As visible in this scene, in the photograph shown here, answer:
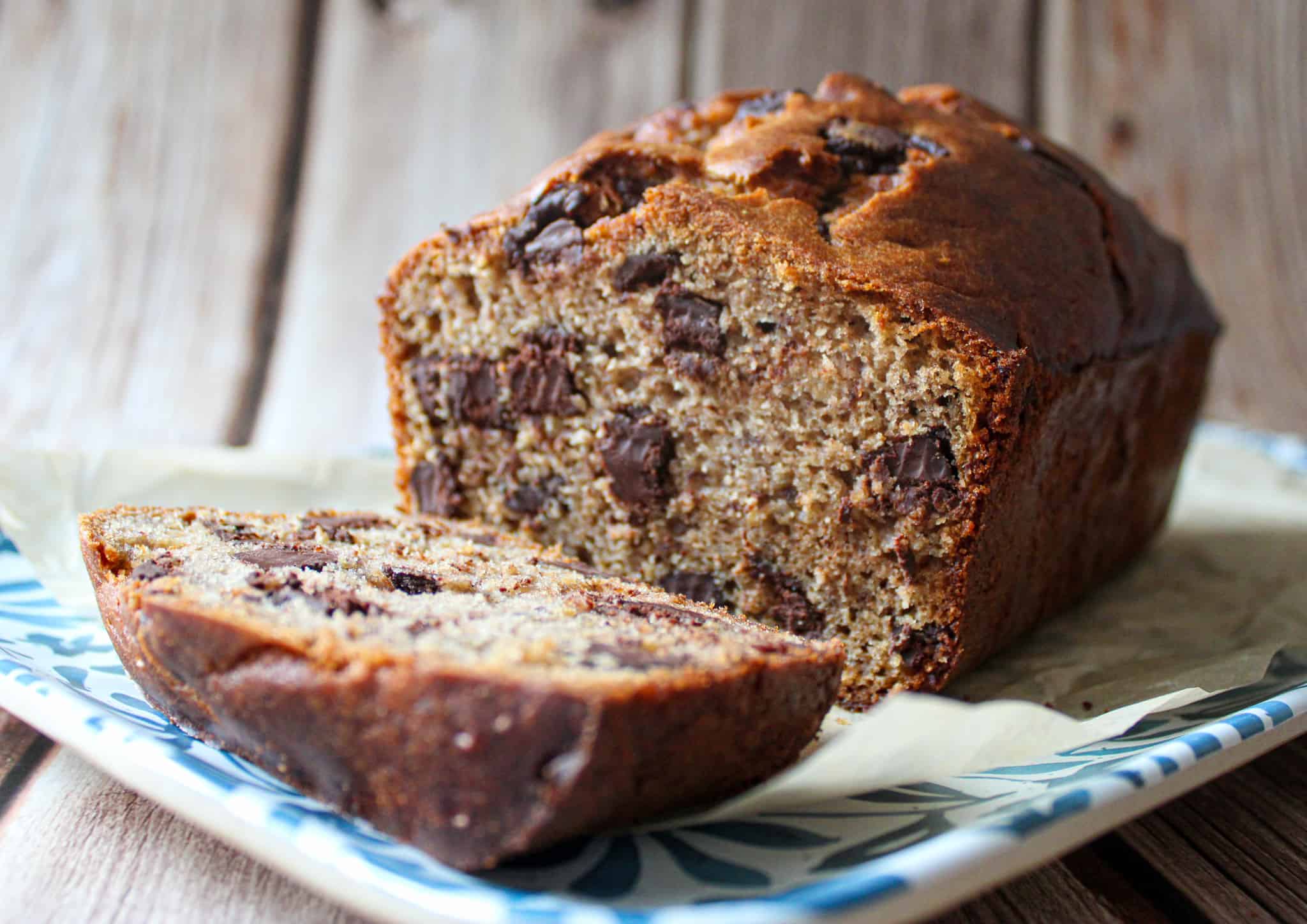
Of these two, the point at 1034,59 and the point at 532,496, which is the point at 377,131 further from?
the point at 532,496

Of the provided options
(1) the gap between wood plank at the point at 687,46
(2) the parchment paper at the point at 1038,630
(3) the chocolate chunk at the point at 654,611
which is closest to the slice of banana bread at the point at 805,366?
(2) the parchment paper at the point at 1038,630

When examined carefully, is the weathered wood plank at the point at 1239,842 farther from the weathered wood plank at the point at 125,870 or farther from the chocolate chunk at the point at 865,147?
the chocolate chunk at the point at 865,147

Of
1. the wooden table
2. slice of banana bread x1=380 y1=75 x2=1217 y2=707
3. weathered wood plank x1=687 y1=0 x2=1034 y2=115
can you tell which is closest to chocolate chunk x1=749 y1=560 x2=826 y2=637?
slice of banana bread x1=380 y1=75 x2=1217 y2=707

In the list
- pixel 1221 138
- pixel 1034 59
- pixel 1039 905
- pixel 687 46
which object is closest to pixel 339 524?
pixel 1039 905

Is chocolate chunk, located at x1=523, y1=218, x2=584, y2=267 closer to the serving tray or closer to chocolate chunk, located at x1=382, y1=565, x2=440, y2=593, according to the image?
chocolate chunk, located at x1=382, y1=565, x2=440, y2=593

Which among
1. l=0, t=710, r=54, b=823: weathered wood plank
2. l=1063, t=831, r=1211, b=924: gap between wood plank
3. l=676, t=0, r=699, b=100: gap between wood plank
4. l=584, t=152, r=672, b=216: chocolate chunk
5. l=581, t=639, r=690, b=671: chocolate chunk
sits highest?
l=676, t=0, r=699, b=100: gap between wood plank
